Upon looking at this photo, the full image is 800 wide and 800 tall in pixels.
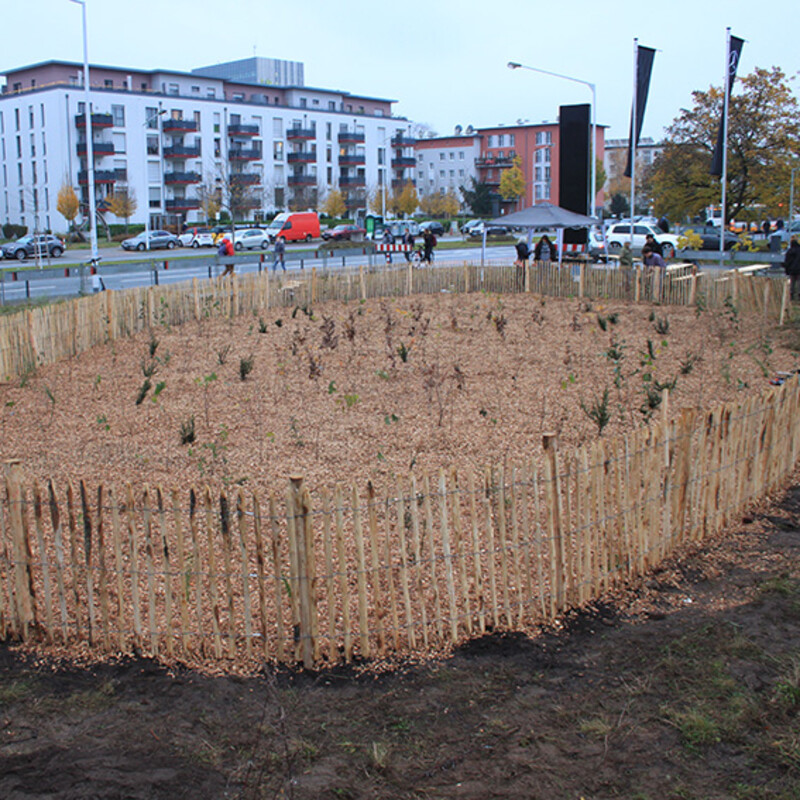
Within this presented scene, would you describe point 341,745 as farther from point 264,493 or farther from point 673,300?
point 673,300

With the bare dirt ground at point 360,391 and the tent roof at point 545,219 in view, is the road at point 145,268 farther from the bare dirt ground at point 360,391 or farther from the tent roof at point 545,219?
the bare dirt ground at point 360,391

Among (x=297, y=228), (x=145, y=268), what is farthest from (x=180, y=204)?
(x=145, y=268)

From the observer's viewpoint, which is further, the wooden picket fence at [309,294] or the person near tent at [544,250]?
the person near tent at [544,250]

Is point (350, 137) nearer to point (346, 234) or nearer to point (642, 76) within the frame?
point (346, 234)

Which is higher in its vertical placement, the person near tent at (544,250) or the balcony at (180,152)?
the balcony at (180,152)

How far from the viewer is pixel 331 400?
11.1m

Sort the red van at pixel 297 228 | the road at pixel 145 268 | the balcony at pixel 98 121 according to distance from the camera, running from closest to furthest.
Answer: the road at pixel 145 268 < the red van at pixel 297 228 < the balcony at pixel 98 121

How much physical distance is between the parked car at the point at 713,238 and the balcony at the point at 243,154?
41909 millimetres

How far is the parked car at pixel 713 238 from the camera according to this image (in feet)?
139

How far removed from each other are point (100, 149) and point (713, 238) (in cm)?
4408

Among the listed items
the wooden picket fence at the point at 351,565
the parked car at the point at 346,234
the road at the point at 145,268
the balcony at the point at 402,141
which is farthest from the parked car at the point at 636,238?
the balcony at the point at 402,141

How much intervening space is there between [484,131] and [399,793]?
4260 inches

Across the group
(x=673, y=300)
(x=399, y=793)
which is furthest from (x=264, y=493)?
(x=673, y=300)

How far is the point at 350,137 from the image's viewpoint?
87188 millimetres
